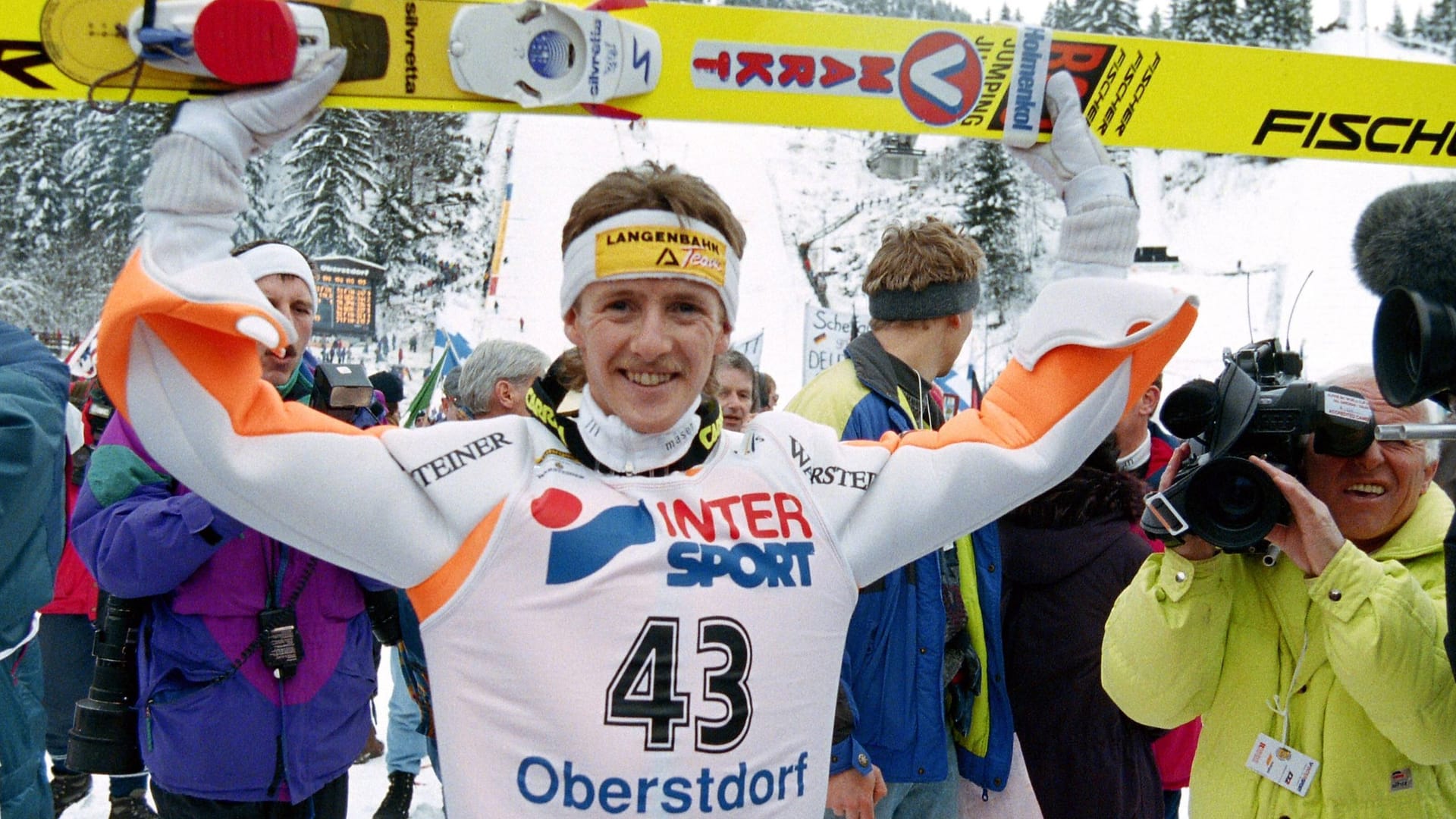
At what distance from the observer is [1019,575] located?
2.78 m

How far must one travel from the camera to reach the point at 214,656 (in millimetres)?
2498

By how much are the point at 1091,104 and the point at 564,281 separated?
3.83 feet

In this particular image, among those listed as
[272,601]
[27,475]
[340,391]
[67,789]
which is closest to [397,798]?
[67,789]

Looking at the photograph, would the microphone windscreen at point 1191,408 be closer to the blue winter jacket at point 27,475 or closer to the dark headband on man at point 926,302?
the dark headband on man at point 926,302

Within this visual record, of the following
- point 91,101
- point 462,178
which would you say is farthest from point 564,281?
point 462,178

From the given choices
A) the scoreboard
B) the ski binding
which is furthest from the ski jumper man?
the scoreboard

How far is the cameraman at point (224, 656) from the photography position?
2.45m

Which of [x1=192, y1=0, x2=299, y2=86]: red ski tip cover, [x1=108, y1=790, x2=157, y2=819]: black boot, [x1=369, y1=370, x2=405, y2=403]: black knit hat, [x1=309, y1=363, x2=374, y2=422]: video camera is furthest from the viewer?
[x1=369, y1=370, x2=405, y2=403]: black knit hat

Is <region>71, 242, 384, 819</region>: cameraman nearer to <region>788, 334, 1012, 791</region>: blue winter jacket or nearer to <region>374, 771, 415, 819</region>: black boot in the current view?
<region>788, 334, 1012, 791</region>: blue winter jacket

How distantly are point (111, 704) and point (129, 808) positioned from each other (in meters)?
1.88

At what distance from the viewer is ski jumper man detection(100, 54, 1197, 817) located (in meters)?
1.49

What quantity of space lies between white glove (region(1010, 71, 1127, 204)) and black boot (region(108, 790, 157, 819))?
3.99 meters

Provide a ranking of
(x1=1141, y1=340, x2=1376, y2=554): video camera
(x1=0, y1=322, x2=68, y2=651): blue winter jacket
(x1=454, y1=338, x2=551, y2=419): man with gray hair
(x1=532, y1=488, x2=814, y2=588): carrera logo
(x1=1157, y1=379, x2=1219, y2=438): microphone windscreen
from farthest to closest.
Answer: (x1=454, y1=338, x2=551, y2=419): man with gray hair < (x1=0, y1=322, x2=68, y2=651): blue winter jacket < (x1=1157, y1=379, x2=1219, y2=438): microphone windscreen < (x1=1141, y1=340, x2=1376, y2=554): video camera < (x1=532, y1=488, x2=814, y2=588): carrera logo

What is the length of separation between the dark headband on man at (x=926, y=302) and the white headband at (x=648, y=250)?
3.87 feet
